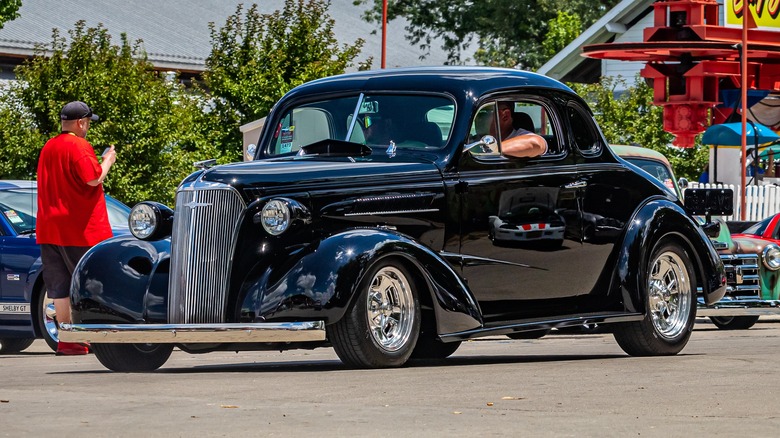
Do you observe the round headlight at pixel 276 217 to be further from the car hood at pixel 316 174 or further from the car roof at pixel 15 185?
the car roof at pixel 15 185

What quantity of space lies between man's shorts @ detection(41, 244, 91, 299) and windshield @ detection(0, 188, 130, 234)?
10.2 ft

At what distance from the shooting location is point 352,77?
11.8 meters

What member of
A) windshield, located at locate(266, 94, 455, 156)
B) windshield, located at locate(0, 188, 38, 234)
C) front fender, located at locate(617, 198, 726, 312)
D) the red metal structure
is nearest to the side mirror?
windshield, located at locate(266, 94, 455, 156)

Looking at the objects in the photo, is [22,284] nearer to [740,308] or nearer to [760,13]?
[740,308]

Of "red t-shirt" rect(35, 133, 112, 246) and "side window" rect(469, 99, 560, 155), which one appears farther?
"red t-shirt" rect(35, 133, 112, 246)

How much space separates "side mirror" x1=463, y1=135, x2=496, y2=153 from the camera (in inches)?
430

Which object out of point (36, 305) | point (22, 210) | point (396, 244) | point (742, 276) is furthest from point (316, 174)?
point (742, 276)

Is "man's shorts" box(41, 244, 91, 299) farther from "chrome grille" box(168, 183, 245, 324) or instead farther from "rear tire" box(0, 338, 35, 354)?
"rear tire" box(0, 338, 35, 354)

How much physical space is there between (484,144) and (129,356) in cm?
274

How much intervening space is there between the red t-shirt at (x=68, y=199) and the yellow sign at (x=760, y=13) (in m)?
26.9

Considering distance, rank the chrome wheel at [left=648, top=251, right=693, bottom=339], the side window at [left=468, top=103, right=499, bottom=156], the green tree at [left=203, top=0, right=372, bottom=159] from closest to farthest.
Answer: the side window at [left=468, top=103, right=499, bottom=156], the chrome wheel at [left=648, top=251, right=693, bottom=339], the green tree at [left=203, top=0, right=372, bottom=159]

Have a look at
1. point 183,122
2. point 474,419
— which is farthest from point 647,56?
point 474,419

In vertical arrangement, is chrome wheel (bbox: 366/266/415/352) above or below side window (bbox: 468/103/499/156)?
below

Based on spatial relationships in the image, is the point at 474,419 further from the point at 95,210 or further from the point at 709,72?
the point at 709,72
